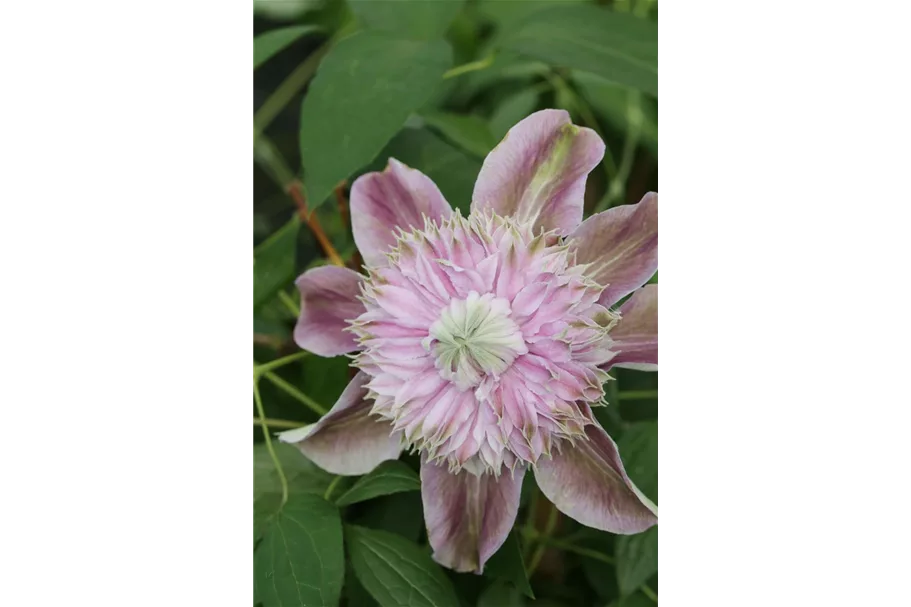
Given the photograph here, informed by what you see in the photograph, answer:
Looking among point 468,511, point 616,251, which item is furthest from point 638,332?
point 468,511

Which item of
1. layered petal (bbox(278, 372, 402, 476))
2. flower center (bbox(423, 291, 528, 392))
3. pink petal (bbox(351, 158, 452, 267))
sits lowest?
layered petal (bbox(278, 372, 402, 476))

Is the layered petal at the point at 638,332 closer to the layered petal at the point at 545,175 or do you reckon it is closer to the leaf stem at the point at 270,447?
the layered petal at the point at 545,175

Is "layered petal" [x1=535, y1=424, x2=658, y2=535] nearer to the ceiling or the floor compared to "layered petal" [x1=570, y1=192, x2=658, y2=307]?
nearer to the floor

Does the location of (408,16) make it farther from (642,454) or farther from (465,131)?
(642,454)

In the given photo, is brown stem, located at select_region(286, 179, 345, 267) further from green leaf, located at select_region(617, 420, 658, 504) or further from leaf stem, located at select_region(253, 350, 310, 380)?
green leaf, located at select_region(617, 420, 658, 504)

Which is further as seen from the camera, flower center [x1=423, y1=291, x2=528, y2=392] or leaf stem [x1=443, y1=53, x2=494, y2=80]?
leaf stem [x1=443, y1=53, x2=494, y2=80]

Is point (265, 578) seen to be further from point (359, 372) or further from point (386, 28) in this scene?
point (386, 28)

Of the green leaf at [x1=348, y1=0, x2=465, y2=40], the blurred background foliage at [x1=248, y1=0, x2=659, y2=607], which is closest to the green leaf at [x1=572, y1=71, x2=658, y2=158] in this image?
the blurred background foliage at [x1=248, y1=0, x2=659, y2=607]
